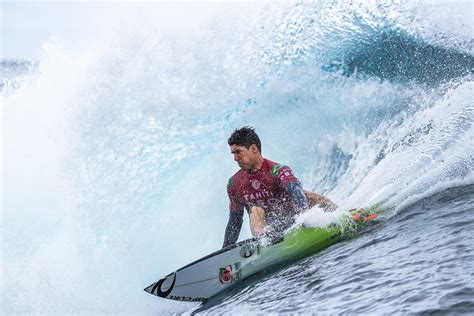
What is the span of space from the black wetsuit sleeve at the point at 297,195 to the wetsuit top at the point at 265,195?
21mm

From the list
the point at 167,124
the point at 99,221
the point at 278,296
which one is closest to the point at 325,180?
the point at 167,124

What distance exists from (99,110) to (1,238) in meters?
2.56

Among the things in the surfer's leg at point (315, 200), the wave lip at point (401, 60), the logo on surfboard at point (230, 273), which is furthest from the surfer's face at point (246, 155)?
the wave lip at point (401, 60)

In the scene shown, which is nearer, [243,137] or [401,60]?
[243,137]

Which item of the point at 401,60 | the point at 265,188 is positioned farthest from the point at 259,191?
the point at 401,60

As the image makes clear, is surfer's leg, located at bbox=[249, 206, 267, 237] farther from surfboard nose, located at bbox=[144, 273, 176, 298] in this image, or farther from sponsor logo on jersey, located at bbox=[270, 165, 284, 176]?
surfboard nose, located at bbox=[144, 273, 176, 298]

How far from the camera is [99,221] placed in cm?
976

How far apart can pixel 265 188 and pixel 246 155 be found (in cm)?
41

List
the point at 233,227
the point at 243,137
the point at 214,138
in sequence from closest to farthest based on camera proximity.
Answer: the point at 243,137 < the point at 233,227 < the point at 214,138

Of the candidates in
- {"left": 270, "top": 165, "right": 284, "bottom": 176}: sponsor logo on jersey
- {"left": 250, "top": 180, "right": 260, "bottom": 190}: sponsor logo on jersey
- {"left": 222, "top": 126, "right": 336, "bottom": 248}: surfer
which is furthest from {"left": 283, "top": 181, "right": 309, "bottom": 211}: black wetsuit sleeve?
{"left": 250, "top": 180, "right": 260, "bottom": 190}: sponsor logo on jersey

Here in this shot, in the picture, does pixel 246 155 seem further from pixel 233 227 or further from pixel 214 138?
pixel 214 138

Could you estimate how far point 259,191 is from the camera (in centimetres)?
722

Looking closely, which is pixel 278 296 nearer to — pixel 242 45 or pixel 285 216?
pixel 285 216

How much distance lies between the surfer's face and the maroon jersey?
117 mm
